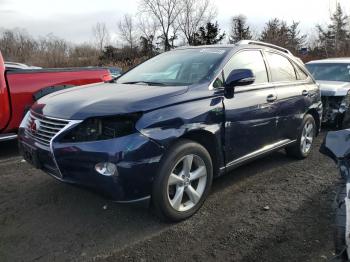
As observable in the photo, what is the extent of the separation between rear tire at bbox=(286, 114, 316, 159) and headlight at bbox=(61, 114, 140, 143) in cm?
311

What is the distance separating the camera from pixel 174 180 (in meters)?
3.65

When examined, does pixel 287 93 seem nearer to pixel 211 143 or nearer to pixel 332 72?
pixel 211 143

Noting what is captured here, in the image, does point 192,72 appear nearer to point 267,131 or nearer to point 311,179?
point 267,131

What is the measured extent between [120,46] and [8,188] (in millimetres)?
32163

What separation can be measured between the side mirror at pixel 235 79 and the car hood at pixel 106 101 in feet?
1.71

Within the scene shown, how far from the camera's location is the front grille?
11.5 feet

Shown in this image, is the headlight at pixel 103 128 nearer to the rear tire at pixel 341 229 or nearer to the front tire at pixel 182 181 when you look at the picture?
the front tire at pixel 182 181

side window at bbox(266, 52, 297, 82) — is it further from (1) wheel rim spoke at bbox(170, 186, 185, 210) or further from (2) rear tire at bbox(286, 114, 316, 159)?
(1) wheel rim spoke at bbox(170, 186, 185, 210)

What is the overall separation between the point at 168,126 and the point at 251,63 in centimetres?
177

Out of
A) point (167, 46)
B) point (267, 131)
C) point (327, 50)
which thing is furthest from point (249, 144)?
point (167, 46)

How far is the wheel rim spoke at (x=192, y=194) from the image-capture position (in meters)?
3.85

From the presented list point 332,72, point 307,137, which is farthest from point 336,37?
point 307,137

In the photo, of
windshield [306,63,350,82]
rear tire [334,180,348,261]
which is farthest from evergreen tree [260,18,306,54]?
rear tire [334,180,348,261]

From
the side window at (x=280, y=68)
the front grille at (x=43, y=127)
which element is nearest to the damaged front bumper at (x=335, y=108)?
the side window at (x=280, y=68)
